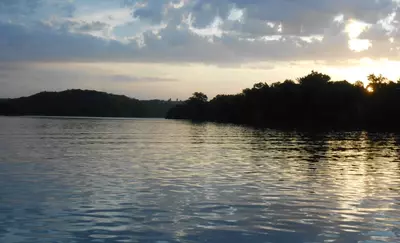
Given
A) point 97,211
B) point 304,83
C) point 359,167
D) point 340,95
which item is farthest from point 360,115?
point 97,211

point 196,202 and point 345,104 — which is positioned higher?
point 345,104

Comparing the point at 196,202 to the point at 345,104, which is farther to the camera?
the point at 345,104

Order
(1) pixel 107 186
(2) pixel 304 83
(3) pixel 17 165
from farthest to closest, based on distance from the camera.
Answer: (2) pixel 304 83, (3) pixel 17 165, (1) pixel 107 186

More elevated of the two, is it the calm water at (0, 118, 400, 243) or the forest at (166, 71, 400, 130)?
the forest at (166, 71, 400, 130)

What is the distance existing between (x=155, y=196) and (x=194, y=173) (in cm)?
951

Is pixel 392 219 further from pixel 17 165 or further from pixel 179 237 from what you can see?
pixel 17 165

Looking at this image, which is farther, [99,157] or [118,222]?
[99,157]

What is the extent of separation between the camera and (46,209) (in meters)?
20.6

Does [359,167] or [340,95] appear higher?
[340,95]

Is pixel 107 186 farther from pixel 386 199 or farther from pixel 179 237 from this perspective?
pixel 386 199

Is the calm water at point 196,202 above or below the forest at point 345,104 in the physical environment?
below

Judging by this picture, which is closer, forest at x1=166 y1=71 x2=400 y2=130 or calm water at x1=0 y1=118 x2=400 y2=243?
calm water at x1=0 y1=118 x2=400 y2=243

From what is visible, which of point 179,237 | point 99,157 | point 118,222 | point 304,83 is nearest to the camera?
point 179,237

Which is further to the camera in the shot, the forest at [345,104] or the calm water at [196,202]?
the forest at [345,104]
